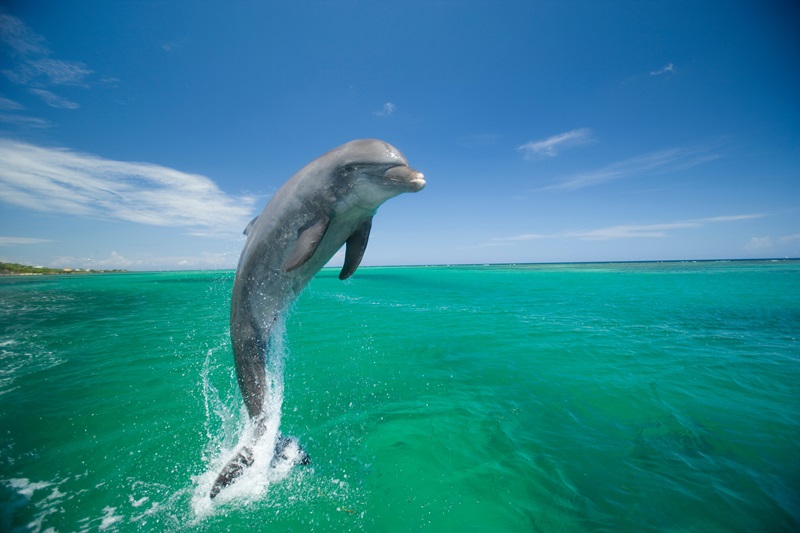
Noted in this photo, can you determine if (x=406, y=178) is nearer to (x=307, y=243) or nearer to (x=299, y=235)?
(x=307, y=243)

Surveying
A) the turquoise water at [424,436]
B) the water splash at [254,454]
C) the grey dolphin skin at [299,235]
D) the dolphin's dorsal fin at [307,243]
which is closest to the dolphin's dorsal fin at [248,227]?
the grey dolphin skin at [299,235]

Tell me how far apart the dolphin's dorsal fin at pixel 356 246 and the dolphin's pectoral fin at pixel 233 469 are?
9.28ft

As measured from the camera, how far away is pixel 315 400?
6930 millimetres

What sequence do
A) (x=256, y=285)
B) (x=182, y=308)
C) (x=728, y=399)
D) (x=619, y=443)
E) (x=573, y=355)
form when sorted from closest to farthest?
1. (x=256, y=285)
2. (x=619, y=443)
3. (x=728, y=399)
4. (x=573, y=355)
5. (x=182, y=308)

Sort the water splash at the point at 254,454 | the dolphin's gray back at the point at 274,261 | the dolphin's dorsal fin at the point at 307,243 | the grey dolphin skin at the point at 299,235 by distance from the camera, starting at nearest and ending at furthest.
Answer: the dolphin's dorsal fin at the point at 307,243 < the grey dolphin skin at the point at 299,235 < the dolphin's gray back at the point at 274,261 < the water splash at the point at 254,454

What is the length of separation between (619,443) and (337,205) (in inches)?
232

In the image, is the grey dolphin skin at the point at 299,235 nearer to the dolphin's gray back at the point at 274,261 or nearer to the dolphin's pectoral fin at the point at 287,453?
the dolphin's gray back at the point at 274,261

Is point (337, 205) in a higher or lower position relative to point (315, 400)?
higher

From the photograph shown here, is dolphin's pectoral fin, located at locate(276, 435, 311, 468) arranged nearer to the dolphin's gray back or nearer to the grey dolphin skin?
the grey dolphin skin

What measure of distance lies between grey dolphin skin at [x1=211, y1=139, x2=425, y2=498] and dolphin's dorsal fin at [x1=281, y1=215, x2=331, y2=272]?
1 centimetres

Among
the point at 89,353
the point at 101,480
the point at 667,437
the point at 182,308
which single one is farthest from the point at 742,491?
the point at 182,308

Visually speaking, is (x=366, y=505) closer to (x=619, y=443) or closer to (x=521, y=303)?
(x=619, y=443)

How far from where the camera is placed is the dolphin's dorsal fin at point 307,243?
10.6 feet

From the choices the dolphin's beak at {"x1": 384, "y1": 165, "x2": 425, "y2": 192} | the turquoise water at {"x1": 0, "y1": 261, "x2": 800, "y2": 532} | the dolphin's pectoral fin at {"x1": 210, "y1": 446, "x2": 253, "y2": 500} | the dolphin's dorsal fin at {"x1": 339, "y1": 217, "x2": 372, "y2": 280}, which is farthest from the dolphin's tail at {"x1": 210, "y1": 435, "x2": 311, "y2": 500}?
Answer: the dolphin's beak at {"x1": 384, "y1": 165, "x2": 425, "y2": 192}
